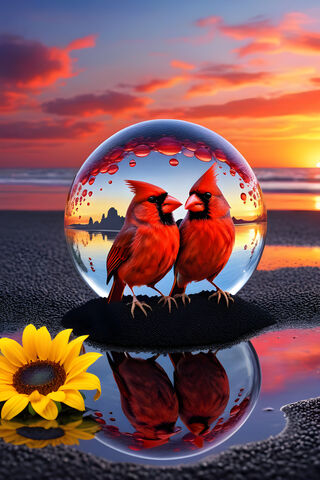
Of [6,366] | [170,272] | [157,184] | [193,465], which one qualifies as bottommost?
[193,465]

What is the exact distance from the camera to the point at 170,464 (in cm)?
186

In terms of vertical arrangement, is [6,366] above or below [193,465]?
above

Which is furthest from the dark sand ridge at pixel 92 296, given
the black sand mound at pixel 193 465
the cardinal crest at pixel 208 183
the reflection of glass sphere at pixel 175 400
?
the cardinal crest at pixel 208 183

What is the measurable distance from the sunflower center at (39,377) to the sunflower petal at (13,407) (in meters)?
0.06

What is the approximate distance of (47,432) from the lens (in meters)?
2.09

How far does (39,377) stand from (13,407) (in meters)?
0.18

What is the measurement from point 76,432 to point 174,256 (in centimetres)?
124

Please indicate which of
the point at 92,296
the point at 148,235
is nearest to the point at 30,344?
the point at 148,235

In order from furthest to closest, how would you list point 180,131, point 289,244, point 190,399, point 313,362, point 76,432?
1. point 289,244
2. point 180,131
3. point 313,362
4. point 190,399
5. point 76,432

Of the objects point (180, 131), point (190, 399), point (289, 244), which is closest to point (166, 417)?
point (190, 399)

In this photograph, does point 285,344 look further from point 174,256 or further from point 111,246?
point 111,246

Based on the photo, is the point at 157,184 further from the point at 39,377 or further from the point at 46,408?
the point at 46,408

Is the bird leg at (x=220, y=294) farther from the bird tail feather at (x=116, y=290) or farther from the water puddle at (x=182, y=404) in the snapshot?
the bird tail feather at (x=116, y=290)

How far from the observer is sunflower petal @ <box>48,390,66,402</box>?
211 cm
